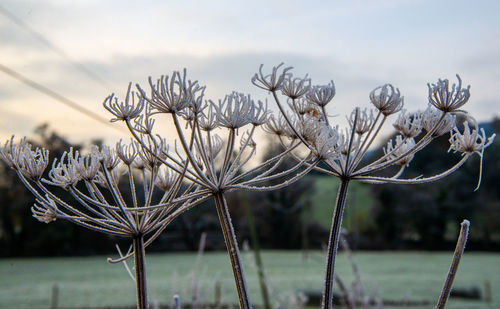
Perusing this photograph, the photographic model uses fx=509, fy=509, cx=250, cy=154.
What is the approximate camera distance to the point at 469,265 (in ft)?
87.1

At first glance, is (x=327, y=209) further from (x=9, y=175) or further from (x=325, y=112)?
(x=325, y=112)

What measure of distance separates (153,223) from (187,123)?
0.13m

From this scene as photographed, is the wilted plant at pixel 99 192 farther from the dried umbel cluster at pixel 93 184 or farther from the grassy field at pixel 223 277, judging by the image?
the grassy field at pixel 223 277

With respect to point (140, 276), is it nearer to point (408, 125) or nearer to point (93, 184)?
point (93, 184)

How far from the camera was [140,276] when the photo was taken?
52 cm

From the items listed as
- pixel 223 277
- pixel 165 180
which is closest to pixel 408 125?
pixel 165 180

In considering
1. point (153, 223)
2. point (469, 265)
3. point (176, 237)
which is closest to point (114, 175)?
point (153, 223)

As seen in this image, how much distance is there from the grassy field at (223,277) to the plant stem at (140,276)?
12268mm

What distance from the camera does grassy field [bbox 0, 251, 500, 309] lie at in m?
17.2

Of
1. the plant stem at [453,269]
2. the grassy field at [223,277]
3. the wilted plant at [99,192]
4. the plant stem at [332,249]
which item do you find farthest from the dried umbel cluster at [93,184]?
the grassy field at [223,277]

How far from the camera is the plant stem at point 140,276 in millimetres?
499

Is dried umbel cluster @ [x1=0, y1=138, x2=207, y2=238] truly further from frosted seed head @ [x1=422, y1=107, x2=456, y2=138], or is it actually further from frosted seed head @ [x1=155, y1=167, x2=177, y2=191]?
frosted seed head @ [x1=422, y1=107, x2=456, y2=138]

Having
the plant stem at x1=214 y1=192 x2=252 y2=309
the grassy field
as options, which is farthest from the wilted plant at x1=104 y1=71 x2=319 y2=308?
the grassy field

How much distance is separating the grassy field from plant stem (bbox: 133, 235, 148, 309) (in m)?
12.3
